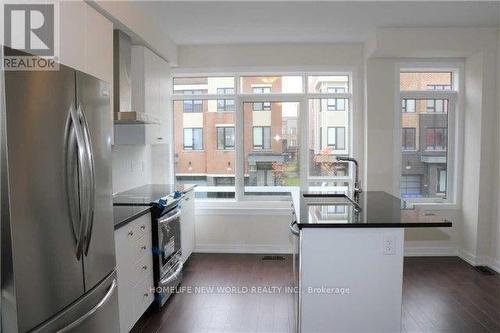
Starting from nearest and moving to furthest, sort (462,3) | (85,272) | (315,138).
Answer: (85,272)
(462,3)
(315,138)

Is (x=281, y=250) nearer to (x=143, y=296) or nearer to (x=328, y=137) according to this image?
(x=328, y=137)

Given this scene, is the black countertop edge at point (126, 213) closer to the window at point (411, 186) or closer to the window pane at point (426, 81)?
the window at point (411, 186)

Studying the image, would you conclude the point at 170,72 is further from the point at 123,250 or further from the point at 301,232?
the point at 301,232

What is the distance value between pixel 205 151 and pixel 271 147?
0.93 m

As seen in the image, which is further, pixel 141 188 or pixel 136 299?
pixel 141 188

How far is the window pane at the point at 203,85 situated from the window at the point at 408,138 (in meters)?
2.42

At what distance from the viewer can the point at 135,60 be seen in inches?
151

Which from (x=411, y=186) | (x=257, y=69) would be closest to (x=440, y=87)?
(x=411, y=186)

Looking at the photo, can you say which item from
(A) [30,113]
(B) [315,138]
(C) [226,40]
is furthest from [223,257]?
(A) [30,113]

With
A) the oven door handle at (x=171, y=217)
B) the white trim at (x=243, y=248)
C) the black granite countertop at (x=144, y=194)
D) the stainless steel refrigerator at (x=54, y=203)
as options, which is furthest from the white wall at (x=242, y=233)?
the stainless steel refrigerator at (x=54, y=203)

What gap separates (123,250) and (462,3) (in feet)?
12.4

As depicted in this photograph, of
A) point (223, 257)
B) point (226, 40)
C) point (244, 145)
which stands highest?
point (226, 40)

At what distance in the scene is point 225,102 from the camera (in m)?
5.14

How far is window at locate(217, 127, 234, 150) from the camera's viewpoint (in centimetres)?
517
